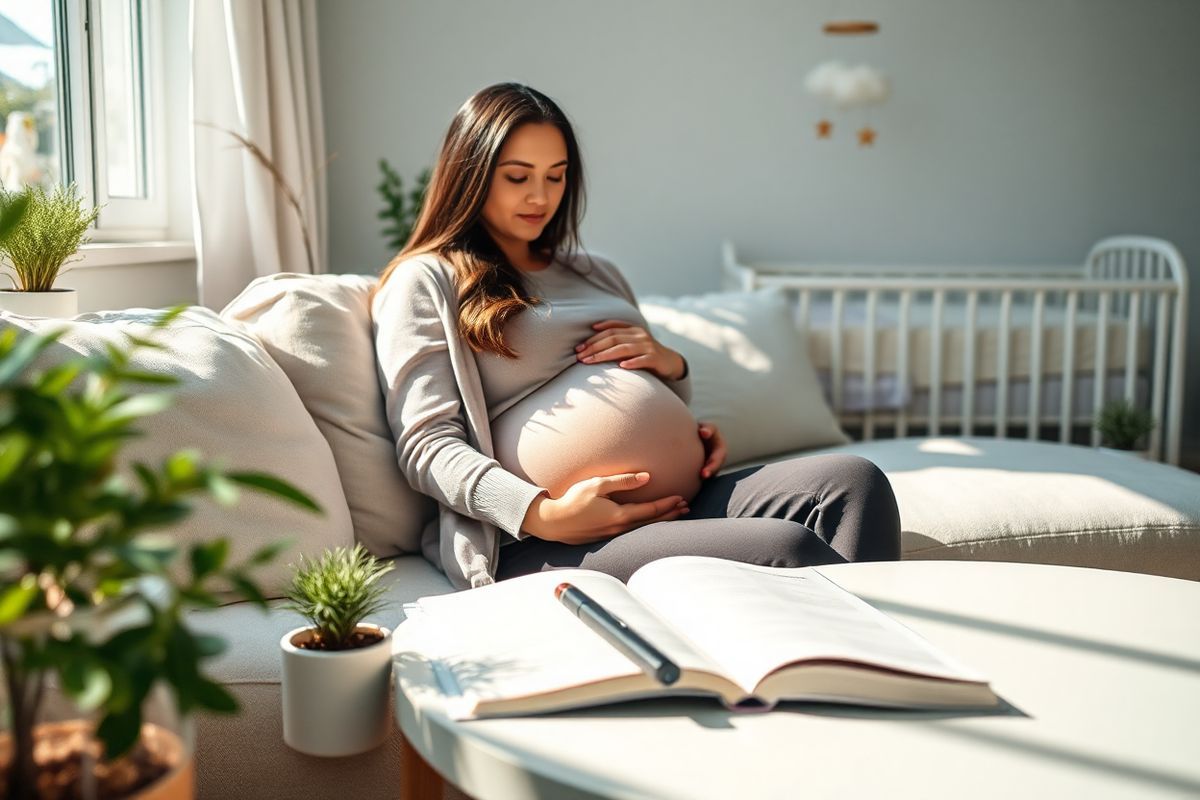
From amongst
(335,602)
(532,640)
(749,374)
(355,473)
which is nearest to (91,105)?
(355,473)

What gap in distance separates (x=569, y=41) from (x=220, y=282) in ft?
6.18

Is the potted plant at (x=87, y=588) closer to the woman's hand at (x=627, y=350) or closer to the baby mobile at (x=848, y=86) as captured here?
the woman's hand at (x=627, y=350)

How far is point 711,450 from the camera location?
167 cm

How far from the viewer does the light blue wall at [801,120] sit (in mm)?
3748

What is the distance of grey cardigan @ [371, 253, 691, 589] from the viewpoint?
1.36 meters

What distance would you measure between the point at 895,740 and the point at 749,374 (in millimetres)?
1473

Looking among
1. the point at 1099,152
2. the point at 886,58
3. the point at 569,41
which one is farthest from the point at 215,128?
the point at 1099,152

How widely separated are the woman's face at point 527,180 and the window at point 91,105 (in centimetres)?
72

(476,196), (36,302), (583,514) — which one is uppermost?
(476,196)

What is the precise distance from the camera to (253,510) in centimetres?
127

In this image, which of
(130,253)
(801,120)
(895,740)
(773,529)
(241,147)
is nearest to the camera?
(895,740)

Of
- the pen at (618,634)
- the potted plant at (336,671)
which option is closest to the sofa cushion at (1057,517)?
the pen at (618,634)

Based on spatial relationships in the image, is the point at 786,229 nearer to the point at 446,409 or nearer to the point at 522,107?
the point at 522,107

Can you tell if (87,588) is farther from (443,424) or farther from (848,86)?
(848,86)
